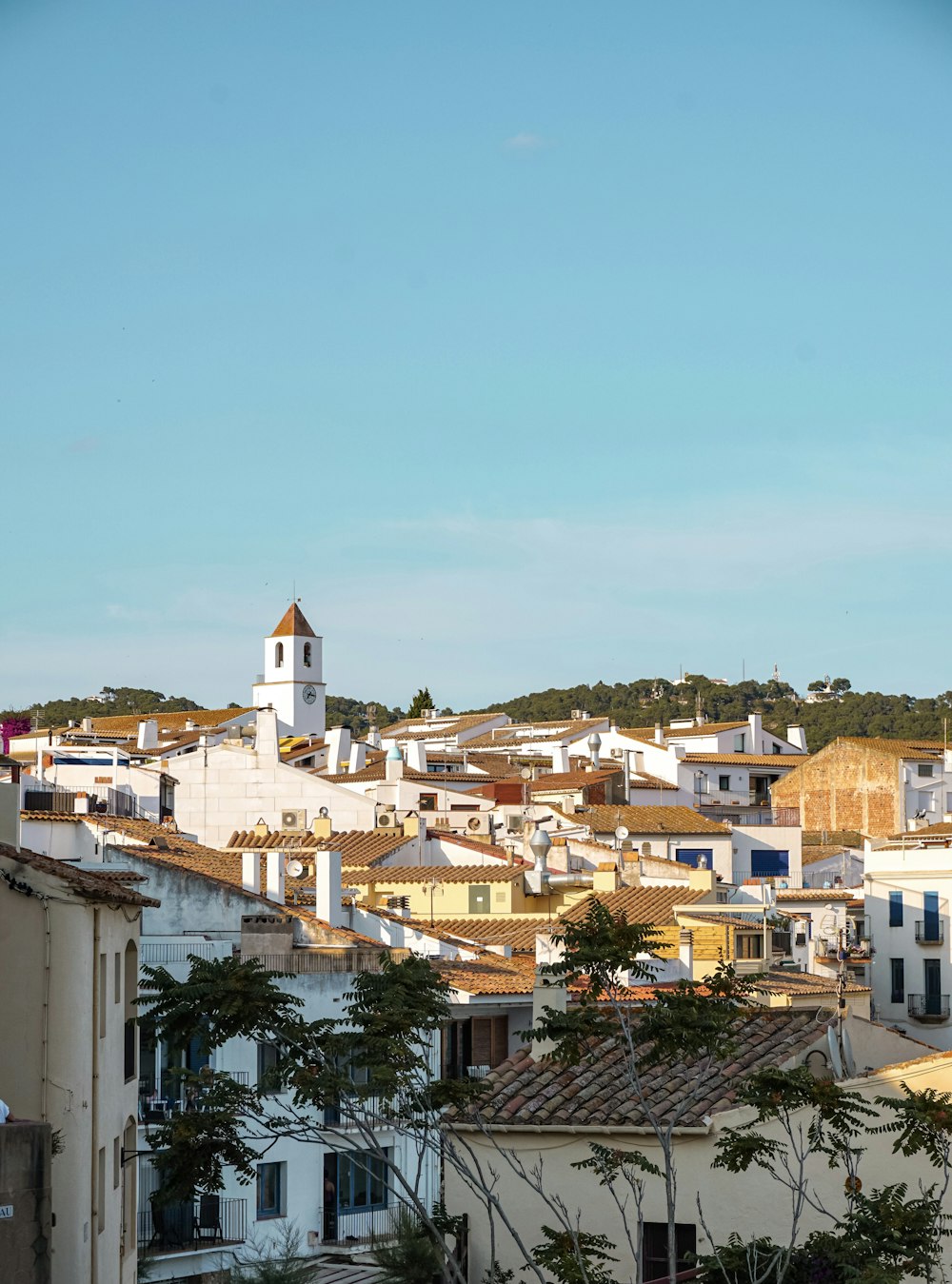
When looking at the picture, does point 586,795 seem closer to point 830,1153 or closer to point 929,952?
point 929,952

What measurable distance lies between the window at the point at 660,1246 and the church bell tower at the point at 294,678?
103 m

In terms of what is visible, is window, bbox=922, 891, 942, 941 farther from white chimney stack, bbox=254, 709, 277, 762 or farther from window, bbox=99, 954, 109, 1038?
window, bbox=99, 954, 109, 1038

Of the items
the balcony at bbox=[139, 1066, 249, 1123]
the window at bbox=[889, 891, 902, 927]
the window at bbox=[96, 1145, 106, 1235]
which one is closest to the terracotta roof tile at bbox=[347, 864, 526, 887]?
the window at bbox=[889, 891, 902, 927]

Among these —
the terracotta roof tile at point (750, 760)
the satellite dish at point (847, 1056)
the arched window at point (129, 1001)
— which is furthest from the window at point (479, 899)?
the terracotta roof tile at point (750, 760)

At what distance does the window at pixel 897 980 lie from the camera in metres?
51.6

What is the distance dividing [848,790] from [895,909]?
23.5 metres

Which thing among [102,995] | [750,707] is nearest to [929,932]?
[102,995]

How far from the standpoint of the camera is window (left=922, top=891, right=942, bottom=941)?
5150 cm

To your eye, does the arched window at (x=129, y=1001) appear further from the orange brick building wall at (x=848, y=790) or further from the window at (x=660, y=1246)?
the orange brick building wall at (x=848, y=790)

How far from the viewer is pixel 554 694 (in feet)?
518

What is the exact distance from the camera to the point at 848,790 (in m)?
75.8

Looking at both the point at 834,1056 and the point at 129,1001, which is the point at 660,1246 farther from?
the point at 129,1001

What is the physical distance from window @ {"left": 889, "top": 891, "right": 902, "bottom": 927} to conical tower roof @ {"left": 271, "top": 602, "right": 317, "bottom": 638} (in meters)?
75.2

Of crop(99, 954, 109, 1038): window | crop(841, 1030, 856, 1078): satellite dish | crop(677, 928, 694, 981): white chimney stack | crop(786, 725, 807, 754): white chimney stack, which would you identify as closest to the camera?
crop(841, 1030, 856, 1078): satellite dish
